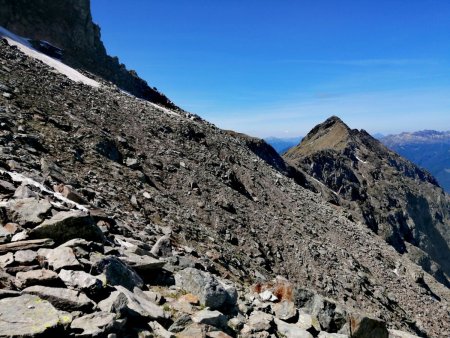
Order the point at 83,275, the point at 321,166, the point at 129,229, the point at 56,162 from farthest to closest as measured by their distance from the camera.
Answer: the point at 321,166, the point at 56,162, the point at 129,229, the point at 83,275

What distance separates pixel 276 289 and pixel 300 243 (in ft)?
73.7

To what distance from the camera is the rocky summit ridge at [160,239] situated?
10.7 metres

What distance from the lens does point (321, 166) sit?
531 feet

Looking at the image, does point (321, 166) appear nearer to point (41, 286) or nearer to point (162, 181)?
point (162, 181)

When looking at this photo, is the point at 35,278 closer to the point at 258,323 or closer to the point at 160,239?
the point at 258,323

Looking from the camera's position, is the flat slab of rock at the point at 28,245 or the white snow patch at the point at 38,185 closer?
the flat slab of rock at the point at 28,245

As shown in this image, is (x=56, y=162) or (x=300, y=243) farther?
(x=300, y=243)

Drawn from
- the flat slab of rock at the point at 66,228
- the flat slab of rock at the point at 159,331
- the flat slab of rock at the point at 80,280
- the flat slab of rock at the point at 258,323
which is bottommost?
the flat slab of rock at the point at 258,323

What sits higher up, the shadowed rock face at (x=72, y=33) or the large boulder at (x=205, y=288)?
the shadowed rock face at (x=72, y=33)

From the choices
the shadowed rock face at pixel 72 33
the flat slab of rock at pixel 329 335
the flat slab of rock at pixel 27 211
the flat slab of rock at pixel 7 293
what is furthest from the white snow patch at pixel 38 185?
the shadowed rock face at pixel 72 33

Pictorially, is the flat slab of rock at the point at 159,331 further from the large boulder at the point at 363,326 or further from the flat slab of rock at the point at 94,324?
the large boulder at the point at 363,326

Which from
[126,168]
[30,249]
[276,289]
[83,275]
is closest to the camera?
[83,275]

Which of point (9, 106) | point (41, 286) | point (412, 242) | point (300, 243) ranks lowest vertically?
point (412, 242)

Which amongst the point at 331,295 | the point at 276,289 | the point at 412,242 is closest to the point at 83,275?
the point at 276,289
